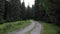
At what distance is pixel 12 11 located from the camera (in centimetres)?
5959

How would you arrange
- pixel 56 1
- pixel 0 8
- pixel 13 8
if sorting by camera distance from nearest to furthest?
pixel 56 1 → pixel 0 8 → pixel 13 8

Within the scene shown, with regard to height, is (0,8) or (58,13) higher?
(58,13)

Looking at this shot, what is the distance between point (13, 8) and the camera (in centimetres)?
5950

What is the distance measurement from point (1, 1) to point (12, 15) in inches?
493

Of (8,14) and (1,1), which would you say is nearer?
(1,1)

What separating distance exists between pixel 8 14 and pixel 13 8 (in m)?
4.96

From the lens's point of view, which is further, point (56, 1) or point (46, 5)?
point (46, 5)

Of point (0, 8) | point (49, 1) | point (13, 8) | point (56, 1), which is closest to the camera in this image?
point (56, 1)

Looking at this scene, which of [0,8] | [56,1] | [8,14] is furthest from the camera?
[8,14]

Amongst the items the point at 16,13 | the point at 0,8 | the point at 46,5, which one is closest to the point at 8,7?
the point at 16,13

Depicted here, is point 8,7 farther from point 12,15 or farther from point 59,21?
point 59,21

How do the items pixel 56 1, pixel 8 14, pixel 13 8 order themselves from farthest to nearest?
pixel 13 8, pixel 8 14, pixel 56 1

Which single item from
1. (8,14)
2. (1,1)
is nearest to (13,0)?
(8,14)

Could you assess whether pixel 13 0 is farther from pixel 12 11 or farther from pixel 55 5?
pixel 55 5
